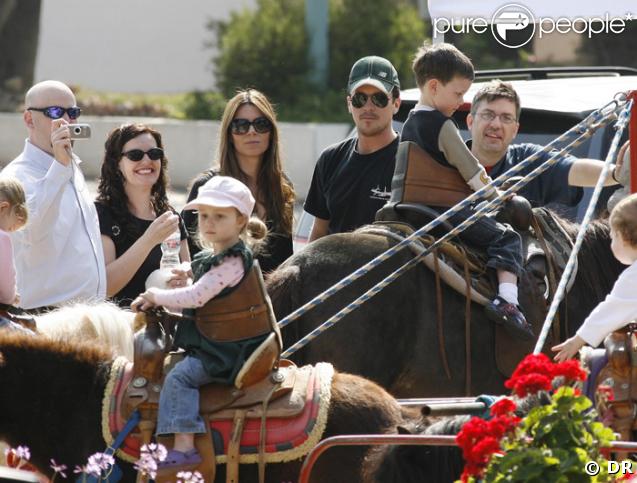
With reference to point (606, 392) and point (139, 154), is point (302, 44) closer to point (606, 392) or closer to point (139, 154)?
point (139, 154)

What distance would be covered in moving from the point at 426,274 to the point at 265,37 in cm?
1510

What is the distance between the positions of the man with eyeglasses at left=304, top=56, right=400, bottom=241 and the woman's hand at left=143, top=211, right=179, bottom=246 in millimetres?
1067

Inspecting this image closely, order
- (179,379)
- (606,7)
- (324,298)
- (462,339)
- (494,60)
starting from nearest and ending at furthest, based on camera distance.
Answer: (179,379) → (324,298) → (462,339) → (606,7) → (494,60)

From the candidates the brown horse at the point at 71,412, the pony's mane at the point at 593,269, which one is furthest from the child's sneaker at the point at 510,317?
the brown horse at the point at 71,412

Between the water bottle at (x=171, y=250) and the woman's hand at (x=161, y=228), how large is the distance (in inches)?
1.2

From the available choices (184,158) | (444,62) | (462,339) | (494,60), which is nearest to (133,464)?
(462,339)

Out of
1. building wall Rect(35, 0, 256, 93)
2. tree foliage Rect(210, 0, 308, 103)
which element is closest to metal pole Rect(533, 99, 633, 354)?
tree foliage Rect(210, 0, 308, 103)

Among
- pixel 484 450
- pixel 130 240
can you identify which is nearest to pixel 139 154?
pixel 130 240

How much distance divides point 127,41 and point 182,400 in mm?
19730

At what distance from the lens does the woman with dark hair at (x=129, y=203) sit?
19.7 feet

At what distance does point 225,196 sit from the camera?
4266mm

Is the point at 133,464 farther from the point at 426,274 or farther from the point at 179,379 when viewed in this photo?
the point at 426,274

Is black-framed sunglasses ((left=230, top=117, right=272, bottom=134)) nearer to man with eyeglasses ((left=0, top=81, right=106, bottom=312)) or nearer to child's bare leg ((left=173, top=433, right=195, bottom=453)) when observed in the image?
man with eyeglasses ((left=0, top=81, right=106, bottom=312))

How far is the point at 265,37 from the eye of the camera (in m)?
20.3
